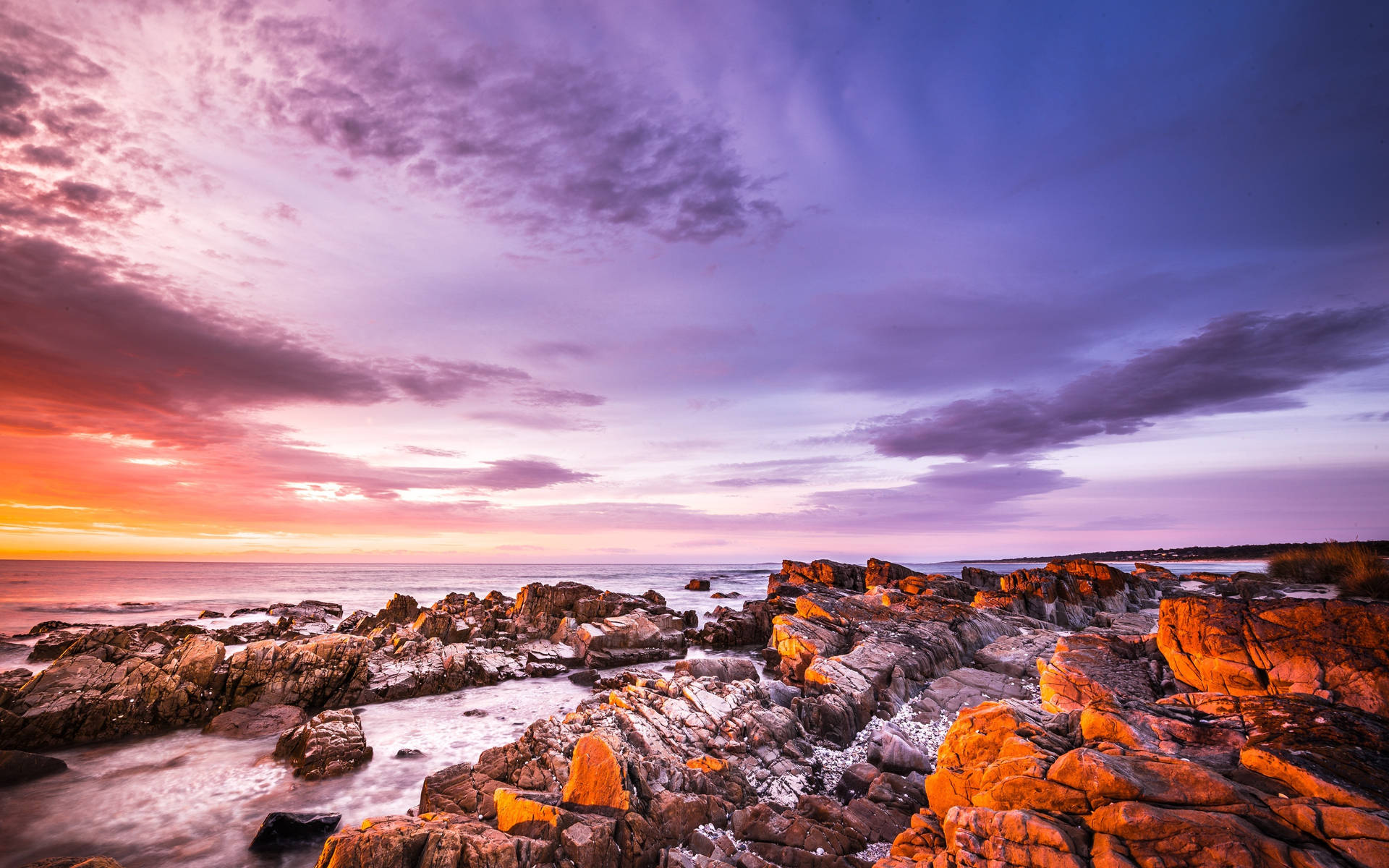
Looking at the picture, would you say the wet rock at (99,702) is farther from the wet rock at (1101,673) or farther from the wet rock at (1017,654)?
the wet rock at (1017,654)

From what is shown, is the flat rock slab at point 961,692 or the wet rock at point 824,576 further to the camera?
the wet rock at point 824,576

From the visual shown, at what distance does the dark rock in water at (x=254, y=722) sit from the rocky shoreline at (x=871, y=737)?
3.8 inches

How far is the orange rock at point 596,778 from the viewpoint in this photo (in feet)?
30.5

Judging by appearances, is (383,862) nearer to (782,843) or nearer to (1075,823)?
(782,843)

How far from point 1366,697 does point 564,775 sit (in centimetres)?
1419

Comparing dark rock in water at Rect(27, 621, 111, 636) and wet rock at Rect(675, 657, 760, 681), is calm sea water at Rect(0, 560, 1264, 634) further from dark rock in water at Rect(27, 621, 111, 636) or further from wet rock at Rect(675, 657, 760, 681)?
wet rock at Rect(675, 657, 760, 681)

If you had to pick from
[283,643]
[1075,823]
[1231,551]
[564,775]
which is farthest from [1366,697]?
[1231,551]

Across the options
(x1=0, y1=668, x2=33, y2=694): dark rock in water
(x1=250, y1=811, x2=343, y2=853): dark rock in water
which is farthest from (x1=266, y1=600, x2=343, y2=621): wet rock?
(x1=250, y1=811, x2=343, y2=853): dark rock in water

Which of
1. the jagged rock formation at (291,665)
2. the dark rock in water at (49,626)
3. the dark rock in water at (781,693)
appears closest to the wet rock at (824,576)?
the jagged rock formation at (291,665)

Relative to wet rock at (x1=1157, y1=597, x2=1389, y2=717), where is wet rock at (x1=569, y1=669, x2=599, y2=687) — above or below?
below

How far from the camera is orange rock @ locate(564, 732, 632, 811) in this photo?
9.29m

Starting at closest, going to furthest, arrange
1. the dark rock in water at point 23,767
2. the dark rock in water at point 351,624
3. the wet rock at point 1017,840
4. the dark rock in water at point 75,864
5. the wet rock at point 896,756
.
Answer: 1. the wet rock at point 1017,840
2. the dark rock in water at point 75,864
3. the wet rock at point 896,756
4. the dark rock in water at point 23,767
5. the dark rock in water at point 351,624

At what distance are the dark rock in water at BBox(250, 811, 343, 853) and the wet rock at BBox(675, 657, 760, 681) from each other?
32.3 feet

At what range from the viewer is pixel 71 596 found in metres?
49.3
